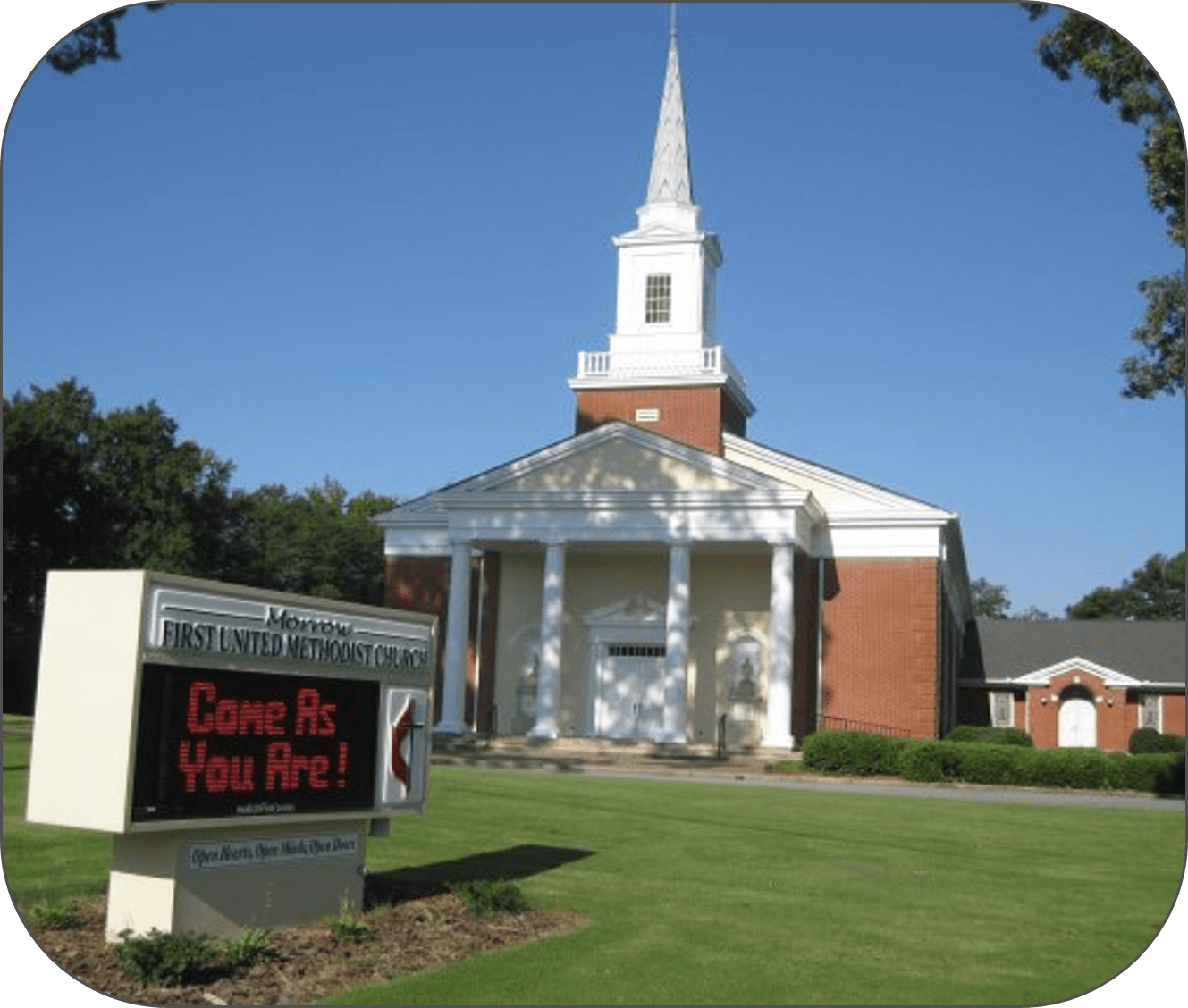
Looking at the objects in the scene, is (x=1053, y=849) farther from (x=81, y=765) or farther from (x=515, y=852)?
(x=81, y=765)

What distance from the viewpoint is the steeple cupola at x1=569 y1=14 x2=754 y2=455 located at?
38.5 metres

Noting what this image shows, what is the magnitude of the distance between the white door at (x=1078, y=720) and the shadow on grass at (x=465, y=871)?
35.5 meters

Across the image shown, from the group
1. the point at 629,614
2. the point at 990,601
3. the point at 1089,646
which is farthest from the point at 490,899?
the point at 990,601

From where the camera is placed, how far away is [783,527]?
32.9 m

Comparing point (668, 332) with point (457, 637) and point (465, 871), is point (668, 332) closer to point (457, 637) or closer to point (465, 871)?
point (457, 637)

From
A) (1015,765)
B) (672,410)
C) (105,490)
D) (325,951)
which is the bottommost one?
(325,951)

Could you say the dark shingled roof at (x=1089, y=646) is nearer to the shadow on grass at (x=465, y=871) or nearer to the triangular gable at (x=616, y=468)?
the triangular gable at (x=616, y=468)

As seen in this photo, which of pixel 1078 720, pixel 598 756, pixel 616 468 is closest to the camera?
pixel 598 756

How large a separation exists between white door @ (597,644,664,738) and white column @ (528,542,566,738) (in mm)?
1892

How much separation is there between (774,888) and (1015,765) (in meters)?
16.9

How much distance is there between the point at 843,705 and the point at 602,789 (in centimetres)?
1509

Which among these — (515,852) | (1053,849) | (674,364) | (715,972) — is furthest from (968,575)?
(715,972)

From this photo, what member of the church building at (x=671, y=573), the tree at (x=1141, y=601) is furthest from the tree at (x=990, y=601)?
the church building at (x=671, y=573)

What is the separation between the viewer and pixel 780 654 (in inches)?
1293
